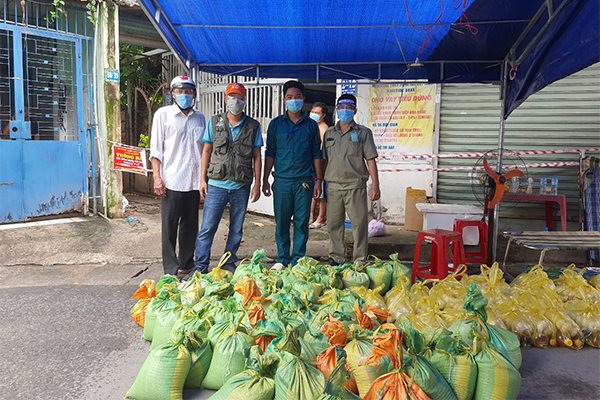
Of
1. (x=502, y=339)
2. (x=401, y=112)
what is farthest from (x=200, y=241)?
(x=401, y=112)

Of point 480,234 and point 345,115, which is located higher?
point 345,115

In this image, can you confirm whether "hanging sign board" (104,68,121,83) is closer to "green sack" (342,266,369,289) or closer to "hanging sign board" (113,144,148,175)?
"hanging sign board" (113,144,148,175)

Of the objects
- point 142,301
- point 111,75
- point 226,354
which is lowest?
point 142,301

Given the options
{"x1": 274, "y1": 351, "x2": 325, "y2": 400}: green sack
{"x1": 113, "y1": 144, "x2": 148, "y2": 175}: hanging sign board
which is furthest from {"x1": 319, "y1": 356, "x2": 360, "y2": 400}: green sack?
{"x1": 113, "y1": 144, "x2": 148, "y2": 175}: hanging sign board

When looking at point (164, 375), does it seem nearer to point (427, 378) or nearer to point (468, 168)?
point (427, 378)

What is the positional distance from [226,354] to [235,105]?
2.75 metres

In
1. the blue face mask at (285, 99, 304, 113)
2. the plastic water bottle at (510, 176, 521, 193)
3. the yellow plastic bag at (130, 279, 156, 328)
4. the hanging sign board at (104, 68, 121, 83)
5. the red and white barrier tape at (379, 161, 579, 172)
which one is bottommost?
the yellow plastic bag at (130, 279, 156, 328)

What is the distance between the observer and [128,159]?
25.1ft

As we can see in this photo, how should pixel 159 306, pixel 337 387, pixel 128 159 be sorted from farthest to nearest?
pixel 128 159 → pixel 159 306 → pixel 337 387

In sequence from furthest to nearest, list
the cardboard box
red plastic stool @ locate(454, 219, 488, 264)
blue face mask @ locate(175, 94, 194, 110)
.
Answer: the cardboard box
red plastic stool @ locate(454, 219, 488, 264)
blue face mask @ locate(175, 94, 194, 110)

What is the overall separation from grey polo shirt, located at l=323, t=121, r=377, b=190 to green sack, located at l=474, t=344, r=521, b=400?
272 cm

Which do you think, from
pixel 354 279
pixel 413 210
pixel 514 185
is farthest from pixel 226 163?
pixel 514 185

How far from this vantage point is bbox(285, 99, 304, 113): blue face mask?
494 centimetres

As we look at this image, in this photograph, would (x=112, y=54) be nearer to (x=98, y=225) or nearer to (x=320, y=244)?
(x=98, y=225)
